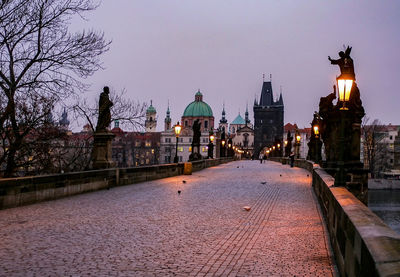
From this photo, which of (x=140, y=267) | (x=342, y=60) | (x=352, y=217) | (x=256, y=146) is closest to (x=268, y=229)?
(x=140, y=267)

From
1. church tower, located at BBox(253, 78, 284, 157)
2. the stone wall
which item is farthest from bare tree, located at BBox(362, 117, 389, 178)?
church tower, located at BBox(253, 78, 284, 157)

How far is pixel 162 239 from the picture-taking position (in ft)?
25.3

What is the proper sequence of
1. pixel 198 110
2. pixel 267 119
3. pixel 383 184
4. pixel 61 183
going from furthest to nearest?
pixel 198 110, pixel 267 119, pixel 383 184, pixel 61 183

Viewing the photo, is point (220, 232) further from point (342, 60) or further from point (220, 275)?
point (342, 60)

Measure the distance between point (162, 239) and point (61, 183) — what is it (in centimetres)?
738

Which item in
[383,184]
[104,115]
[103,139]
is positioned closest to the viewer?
[103,139]

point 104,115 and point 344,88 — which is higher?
point 344,88

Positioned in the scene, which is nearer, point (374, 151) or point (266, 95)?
point (374, 151)

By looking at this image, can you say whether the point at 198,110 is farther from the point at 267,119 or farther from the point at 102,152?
the point at 102,152

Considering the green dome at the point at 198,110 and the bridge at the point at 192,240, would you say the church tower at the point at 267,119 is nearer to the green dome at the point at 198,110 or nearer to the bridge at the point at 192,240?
the green dome at the point at 198,110

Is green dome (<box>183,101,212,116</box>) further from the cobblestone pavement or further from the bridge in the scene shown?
the bridge

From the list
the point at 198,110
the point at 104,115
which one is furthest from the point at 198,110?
the point at 104,115

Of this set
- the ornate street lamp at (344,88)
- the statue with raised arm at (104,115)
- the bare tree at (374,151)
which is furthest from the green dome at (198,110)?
the ornate street lamp at (344,88)

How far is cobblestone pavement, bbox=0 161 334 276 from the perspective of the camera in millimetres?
5824
